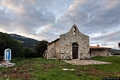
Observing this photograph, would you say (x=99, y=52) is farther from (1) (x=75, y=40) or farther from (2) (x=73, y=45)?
(1) (x=75, y=40)

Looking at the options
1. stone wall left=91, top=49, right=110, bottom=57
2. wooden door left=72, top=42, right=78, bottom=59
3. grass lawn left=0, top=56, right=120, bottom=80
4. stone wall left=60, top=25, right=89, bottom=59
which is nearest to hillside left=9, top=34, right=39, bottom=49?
stone wall left=91, top=49, right=110, bottom=57

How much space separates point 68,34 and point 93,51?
30.9 feet

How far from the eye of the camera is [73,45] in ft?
83.5

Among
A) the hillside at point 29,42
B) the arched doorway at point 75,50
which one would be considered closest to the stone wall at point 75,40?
the arched doorway at point 75,50

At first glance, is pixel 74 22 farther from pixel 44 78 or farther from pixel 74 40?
pixel 44 78

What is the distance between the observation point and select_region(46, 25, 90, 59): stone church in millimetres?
24420

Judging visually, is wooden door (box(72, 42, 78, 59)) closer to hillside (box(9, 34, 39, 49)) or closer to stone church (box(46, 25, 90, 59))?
stone church (box(46, 25, 90, 59))

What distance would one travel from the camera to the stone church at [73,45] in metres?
24.4

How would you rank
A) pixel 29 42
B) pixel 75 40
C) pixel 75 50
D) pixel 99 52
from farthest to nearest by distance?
pixel 29 42 → pixel 99 52 → pixel 75 50 → pixel 75 40

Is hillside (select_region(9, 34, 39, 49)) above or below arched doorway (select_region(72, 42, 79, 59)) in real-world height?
above

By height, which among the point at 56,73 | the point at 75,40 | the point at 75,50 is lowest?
the point at 56,73

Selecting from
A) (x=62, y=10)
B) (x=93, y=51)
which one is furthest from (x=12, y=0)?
(x=93, y=51)

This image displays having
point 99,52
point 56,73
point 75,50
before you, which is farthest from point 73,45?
point 56,73

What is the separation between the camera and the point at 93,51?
31.4 meters
